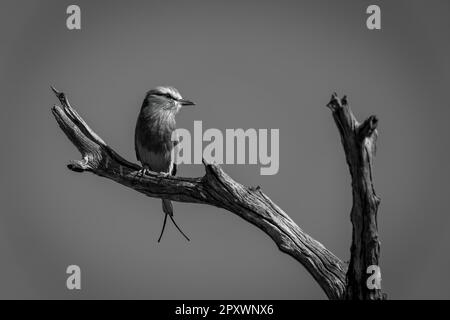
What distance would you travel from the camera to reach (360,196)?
5504 mm

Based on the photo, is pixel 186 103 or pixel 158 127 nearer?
pixel 158 127

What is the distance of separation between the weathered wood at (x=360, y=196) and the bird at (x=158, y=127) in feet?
9.04

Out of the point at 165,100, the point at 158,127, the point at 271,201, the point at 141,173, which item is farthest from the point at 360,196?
the point at 165,100

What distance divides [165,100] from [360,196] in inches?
135

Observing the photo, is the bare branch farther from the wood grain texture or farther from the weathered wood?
the weathered wood

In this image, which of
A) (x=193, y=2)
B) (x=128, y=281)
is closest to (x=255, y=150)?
(x=128, y=281)

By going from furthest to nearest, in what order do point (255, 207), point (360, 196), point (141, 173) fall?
point (141, 173), point (255, 207), point (360, 196)

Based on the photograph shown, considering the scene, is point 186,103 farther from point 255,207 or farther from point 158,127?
point 255,207

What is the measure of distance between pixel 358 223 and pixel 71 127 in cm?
337

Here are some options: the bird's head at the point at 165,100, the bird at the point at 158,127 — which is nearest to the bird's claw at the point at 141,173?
the bird at the point at 158,127

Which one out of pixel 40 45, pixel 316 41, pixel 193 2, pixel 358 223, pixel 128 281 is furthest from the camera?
pixel 193 2

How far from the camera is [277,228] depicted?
21.2 feet
